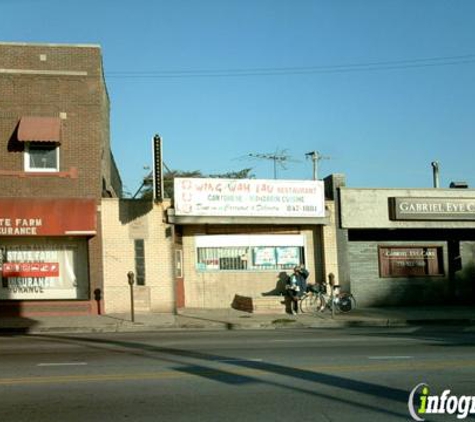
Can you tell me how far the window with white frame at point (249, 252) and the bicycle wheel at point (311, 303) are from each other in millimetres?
1536

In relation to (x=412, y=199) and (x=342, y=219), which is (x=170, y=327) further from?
(x=412, y=199)

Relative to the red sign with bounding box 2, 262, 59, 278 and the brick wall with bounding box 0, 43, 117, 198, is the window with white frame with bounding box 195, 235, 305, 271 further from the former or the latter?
the red sign with bounding box 2, 262, 59, 278

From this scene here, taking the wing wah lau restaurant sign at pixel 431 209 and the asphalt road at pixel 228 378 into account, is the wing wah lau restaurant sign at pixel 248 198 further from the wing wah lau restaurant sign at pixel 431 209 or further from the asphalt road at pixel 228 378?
the asphalt road at pixel 228 378

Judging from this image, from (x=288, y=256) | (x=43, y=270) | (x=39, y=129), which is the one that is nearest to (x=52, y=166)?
(x=39, y=129)

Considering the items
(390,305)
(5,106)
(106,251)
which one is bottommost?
(390,305)

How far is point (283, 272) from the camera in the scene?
2470cm

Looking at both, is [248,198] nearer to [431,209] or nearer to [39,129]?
[431,209]

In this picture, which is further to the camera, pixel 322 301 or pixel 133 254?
pixel 322 301

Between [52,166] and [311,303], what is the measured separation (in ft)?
32.4

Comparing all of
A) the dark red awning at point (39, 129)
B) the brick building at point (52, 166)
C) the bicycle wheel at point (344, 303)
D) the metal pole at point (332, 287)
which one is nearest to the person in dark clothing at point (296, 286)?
the metal pole at point (332, 287)

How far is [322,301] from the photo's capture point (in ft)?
77.0

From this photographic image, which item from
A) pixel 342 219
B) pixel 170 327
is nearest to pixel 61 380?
pixel 170 327

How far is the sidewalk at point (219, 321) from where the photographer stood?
63.4ft

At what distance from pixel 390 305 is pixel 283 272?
14.9 feet
